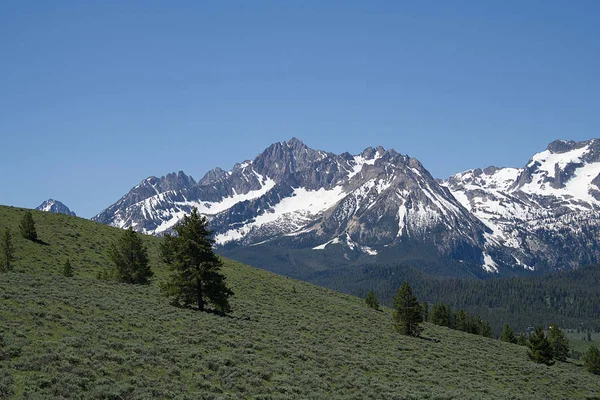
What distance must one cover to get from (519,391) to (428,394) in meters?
14.6

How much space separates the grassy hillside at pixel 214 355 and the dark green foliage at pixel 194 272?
88.2 inches

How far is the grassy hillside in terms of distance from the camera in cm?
2631

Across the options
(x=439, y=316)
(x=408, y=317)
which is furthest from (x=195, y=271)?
(x=439, y=316)

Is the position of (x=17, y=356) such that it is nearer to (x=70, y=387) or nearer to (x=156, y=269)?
(x=70, y=387)

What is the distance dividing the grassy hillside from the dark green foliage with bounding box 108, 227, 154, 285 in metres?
5.70

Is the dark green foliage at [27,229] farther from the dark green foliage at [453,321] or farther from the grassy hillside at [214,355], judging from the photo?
the dark green foliage at [453,321]

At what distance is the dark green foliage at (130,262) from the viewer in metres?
64.8

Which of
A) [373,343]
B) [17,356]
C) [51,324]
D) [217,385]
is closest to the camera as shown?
[17,356]

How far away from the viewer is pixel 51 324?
32531 mm

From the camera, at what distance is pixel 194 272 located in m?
51.6

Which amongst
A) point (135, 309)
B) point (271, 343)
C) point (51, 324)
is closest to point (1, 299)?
point (51, 324)

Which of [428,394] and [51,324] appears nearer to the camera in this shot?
[51,324]

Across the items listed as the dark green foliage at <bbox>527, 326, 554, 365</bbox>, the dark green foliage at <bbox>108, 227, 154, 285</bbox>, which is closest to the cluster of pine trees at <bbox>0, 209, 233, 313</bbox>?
the dark green foliage at <bbox>108, 227, 154, 285</bbox>

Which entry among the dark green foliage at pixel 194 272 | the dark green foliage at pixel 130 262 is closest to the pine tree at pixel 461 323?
the dark green foliage at pixel 130 262
